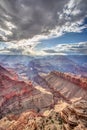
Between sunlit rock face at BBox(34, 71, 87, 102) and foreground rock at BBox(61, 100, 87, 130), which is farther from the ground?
foreground rock at BBox(61, 100, 87, 130)

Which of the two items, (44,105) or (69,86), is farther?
(69,86)

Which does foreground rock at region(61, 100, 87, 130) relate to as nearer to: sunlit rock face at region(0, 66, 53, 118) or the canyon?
the canyon

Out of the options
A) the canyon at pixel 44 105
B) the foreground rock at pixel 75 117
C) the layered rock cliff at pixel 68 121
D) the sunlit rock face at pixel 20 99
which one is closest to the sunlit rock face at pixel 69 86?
the canyon at pixel 44 105

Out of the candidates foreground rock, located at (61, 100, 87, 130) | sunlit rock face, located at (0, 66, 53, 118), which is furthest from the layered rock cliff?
sunlit rock face, located at (0, 66, 53, 118)

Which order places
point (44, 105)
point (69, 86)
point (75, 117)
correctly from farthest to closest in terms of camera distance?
point (69, 86), point (44, 105), point (75, 117)

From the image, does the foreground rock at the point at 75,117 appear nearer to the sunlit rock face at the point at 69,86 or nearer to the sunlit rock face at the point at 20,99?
the sunlit rock face at the point at 20,99

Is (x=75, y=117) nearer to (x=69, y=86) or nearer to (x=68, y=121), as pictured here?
(x=68, y=121)

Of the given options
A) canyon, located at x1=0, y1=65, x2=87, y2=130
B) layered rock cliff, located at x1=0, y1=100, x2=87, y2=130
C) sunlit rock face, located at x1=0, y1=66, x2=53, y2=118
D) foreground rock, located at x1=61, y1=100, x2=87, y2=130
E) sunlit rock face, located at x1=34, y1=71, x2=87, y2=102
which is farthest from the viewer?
sunlit rock face, located at x1=34, y1=71, x2=87, y2=102

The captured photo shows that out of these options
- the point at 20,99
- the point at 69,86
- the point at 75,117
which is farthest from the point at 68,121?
the point at 69,86

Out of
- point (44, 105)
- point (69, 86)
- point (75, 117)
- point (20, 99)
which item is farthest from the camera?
point (69, 86)
